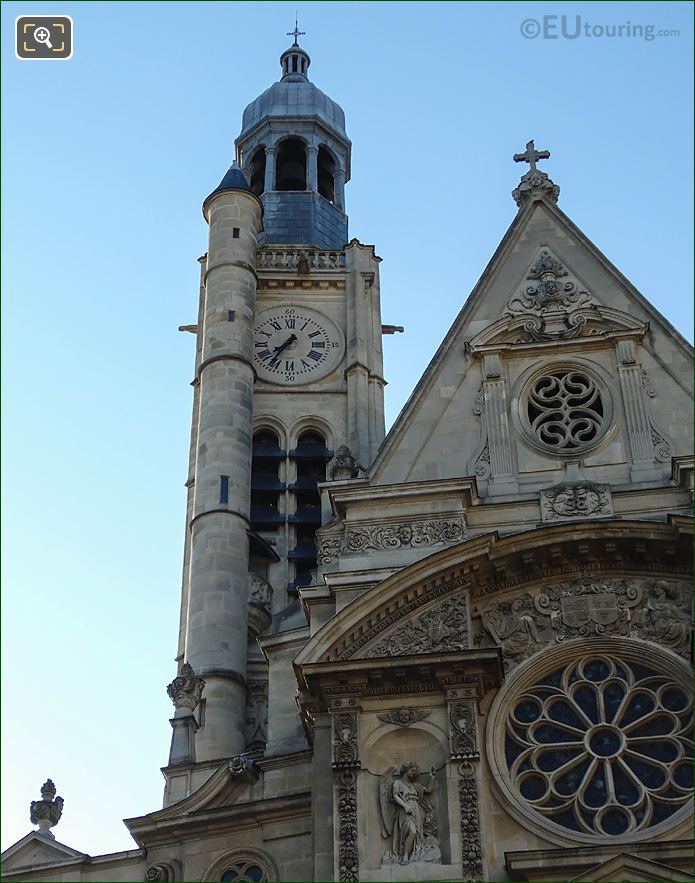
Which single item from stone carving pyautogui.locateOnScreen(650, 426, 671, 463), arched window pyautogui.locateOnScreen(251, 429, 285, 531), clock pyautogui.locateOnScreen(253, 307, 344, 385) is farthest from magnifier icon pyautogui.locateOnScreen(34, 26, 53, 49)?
clock pyautogui.locateOnScreen(253, 307, 344, 385)

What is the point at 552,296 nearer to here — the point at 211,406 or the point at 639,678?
the point at 639,678

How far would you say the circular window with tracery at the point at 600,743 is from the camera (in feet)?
64.1

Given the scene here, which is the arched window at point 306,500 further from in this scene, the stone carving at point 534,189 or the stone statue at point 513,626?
the stone statue at point 513,626

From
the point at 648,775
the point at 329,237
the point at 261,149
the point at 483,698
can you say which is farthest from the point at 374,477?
the point at 261,149

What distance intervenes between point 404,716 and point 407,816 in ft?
4.31

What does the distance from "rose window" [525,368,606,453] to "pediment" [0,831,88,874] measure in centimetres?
818

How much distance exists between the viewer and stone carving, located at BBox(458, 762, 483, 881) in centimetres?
1880

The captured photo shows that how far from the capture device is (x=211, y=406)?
30.2m

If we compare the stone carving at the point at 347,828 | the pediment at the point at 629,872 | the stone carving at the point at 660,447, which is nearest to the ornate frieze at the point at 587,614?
the stone carving at the point at 660,447

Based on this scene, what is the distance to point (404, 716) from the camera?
2016cm

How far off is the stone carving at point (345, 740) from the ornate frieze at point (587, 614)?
1995 millimetres

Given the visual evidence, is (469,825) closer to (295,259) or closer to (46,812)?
(46,812)

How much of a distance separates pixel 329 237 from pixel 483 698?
17448 millimetres

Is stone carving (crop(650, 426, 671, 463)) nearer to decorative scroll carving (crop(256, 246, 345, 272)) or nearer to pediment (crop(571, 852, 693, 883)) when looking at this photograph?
pediment (crop(571, 852, 693, 883))
